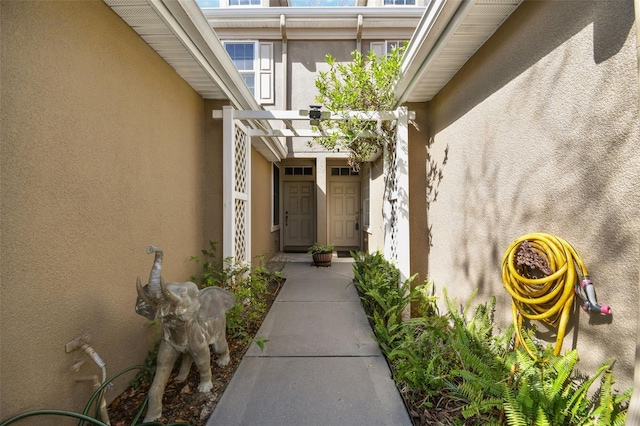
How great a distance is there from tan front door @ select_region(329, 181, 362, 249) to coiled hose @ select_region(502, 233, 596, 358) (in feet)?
21.7

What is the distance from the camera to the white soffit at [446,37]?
2151mm

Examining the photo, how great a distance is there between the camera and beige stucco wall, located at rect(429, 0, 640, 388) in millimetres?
1362

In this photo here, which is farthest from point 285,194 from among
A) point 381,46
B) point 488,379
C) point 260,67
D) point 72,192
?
point 488,379

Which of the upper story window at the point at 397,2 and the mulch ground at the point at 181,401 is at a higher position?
the upper story window at the point at 397,2

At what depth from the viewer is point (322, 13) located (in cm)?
687

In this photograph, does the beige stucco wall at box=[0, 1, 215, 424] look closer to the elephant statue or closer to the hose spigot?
the elephant statue

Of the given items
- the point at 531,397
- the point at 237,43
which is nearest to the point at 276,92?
the point at 237,43

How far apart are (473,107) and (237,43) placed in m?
6.72

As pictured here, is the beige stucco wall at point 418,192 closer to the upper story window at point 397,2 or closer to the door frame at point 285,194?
the door frame at point 285,194

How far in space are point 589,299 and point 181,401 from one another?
8.57ft

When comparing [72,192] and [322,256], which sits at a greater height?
[72,192]

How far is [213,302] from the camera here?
2.20 m

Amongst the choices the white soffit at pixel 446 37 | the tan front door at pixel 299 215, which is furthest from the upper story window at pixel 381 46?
the white soffit at pixel 446 37

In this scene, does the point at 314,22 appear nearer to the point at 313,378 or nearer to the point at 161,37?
the point at 161,37
